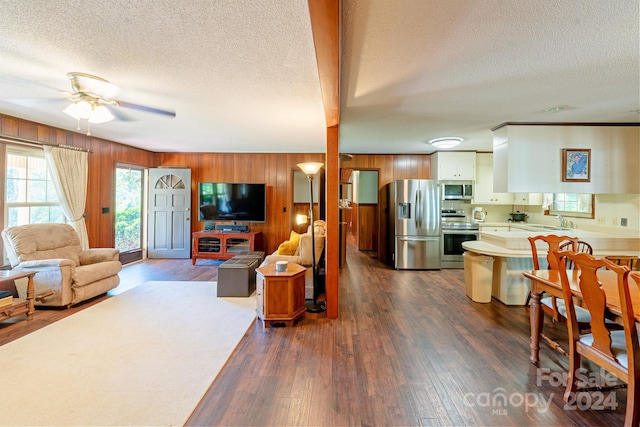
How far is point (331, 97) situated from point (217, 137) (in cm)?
319

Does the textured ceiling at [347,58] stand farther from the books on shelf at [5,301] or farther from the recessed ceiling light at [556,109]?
the books on shelf at [5,301]

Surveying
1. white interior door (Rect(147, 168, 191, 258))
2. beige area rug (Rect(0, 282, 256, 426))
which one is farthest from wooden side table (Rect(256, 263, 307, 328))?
white interior door (Rect(147, 168, 191, 258))

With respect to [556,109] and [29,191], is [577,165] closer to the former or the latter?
[556,109]

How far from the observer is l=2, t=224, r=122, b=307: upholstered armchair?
3.41m

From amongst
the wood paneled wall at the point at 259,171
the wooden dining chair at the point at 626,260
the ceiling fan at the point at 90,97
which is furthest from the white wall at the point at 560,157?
the ceiling fan at the point at 90,97

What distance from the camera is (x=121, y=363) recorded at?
2311 mm

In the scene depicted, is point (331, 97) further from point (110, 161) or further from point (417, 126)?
point (110, 161)

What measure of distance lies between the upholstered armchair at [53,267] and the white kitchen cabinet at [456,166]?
19.6 ft

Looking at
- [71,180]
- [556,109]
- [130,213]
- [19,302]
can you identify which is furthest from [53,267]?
[556,109]

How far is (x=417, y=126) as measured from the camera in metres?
4.23

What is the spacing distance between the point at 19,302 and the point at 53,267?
463mm

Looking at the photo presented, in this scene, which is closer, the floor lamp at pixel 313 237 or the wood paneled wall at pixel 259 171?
the floor lamp at pixel 313 237

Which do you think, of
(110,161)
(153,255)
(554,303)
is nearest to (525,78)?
(554,303)

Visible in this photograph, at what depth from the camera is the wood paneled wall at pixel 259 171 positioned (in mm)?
6598
